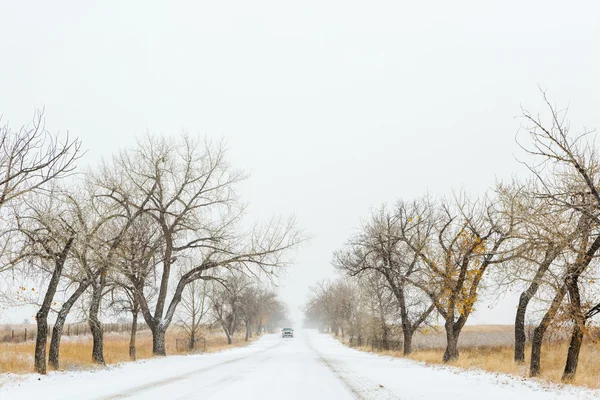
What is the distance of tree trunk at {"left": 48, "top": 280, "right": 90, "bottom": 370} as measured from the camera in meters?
16.5

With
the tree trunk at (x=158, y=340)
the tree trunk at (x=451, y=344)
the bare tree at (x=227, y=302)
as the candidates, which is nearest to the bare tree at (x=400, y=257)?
the tree trunk at (x=451, y=344)

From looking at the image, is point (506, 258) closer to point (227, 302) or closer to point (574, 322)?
point (574, 322)

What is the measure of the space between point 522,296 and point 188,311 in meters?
30.2

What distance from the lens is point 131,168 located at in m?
24.1

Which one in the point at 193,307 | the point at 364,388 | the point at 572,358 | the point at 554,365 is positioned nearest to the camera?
the point at 364,388

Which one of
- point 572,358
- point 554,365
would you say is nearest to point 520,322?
point 554,365

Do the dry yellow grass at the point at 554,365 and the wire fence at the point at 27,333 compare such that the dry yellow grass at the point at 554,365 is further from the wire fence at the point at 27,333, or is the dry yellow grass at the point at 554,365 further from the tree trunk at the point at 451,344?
the wire fence at the point at 27,333

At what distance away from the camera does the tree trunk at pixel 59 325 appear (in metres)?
16.5

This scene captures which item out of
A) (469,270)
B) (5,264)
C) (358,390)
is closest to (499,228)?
(469,270)

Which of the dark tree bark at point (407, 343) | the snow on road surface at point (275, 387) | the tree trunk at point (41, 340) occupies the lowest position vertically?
the dark tree bark at point (407, 343)

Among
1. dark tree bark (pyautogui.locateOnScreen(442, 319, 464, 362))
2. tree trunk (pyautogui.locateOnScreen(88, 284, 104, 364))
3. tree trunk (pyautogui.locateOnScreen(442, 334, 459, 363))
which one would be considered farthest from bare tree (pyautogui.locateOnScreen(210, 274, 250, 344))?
tree trunk (pyautogui.locateOnScreen(88, 284, 104, 364))

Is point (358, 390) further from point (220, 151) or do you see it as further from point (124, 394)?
point (220, 151)

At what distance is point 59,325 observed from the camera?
1738 cm

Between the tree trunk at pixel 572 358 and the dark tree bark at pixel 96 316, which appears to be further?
the dark tree bark at pixel 96 316
